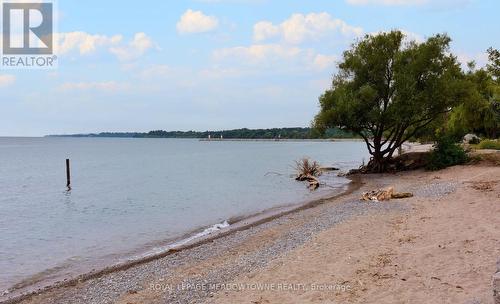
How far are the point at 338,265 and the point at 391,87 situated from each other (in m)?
26.0

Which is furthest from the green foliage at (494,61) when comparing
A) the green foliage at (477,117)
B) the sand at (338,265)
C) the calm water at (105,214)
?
the green foliage at (477,117)

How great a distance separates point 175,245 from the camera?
53.8 feet

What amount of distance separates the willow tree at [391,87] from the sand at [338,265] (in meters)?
15.9

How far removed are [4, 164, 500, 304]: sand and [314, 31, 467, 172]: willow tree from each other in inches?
627

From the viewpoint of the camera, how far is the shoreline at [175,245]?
11.6 m

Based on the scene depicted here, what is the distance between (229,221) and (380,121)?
17191 mm

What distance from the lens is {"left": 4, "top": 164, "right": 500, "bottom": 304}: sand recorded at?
803cm

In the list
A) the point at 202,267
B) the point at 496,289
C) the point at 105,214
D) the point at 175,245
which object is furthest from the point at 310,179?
the point at 496,289

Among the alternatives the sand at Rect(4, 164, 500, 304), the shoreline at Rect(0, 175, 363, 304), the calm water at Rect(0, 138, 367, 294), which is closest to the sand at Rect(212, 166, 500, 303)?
the sand at Rect(4, 164, 500, 304)

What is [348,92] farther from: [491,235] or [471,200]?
[491,235]

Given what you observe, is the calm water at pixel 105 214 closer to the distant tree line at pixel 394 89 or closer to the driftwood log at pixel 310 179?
the driftwood log at pixel 310 179

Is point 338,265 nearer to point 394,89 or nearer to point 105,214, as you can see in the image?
point 105,214

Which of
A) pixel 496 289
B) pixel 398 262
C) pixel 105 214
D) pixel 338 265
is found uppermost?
pixel 496 289

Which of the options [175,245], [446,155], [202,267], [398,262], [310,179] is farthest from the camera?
[310,179]
